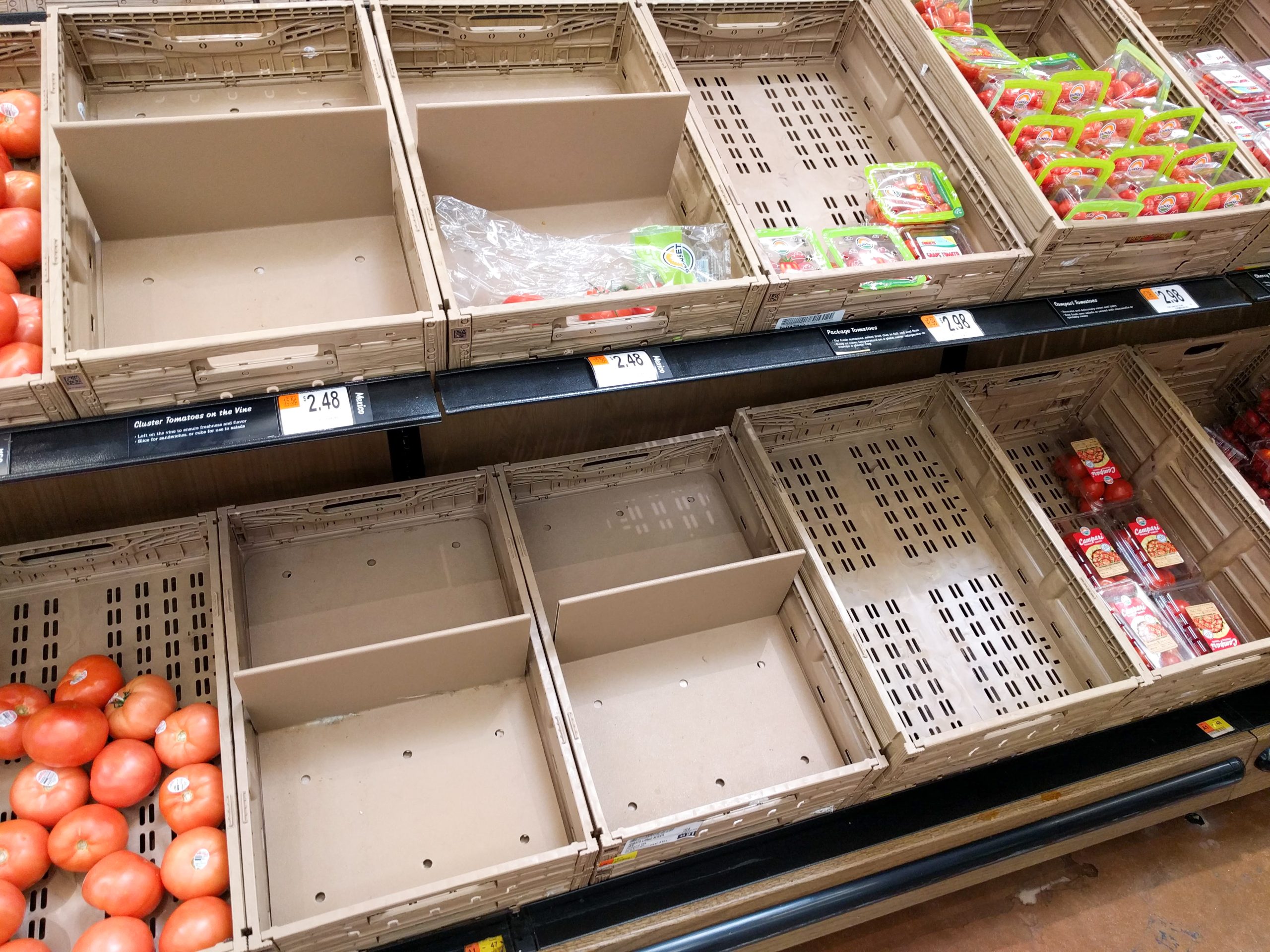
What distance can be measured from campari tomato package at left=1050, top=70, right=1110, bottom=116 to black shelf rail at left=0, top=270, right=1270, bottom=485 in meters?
0.44

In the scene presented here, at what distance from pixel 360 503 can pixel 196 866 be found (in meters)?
0.79

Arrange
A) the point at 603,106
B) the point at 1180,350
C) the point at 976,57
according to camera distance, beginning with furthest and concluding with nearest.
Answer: the point at 1180,350, the point at 976,57, the point at 603,106

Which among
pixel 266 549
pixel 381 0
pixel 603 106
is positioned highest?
pixel 381 0

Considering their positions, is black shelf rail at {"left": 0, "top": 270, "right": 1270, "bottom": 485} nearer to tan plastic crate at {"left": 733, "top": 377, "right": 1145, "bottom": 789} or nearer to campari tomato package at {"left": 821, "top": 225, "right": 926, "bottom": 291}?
campari tomato package at {"left": 821, "top": 225, "right": 926, "bottom": 291}

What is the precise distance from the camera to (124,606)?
1.96m

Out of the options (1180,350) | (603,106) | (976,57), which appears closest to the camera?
(603,106)

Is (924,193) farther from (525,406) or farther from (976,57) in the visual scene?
(525,406)

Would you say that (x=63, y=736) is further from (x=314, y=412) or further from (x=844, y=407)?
(x=844, y=407)

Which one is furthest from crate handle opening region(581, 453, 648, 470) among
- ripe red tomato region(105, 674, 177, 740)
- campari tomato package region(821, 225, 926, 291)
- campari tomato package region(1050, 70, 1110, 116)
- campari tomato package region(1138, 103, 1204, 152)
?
campari tomato package region(1138, 103, 1204, 152)

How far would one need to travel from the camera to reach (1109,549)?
7.88 ft

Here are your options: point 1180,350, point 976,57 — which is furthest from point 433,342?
point 1180,350

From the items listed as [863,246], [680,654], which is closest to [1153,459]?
[863,246]

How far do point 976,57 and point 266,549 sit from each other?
1.96m

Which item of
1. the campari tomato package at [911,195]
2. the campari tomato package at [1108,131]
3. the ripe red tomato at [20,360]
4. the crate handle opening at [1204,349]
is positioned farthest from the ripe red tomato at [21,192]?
the crate handle opening at [1204,349]
